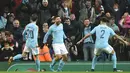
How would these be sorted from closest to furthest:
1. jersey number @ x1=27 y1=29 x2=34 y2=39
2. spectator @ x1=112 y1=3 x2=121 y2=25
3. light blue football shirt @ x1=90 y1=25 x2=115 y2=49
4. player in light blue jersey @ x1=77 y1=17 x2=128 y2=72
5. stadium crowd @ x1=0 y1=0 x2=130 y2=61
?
player in light blue jersey @ x1=77 y1=17 x2=128 y2=72
light blue football shirt @ x1=90 y1=25 x2=115 y2=49
jersey number @ x1=27 y1=29 x2=34 y2=39
stadium crowd @ x1=0 y1=0 x2=130 y2=61
spectator @ x1=112 y1=3 x2=121 y2=25

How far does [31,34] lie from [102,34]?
2791 millimetres

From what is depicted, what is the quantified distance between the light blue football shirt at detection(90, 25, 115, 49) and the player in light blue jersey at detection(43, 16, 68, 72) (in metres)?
1.36

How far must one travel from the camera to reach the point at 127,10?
73.6ft

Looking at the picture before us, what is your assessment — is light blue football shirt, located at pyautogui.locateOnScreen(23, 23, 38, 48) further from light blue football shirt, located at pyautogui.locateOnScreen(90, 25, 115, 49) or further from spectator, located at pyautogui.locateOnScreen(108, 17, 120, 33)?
spectator, located at pyautogui.locateOnScreen(108, 17, 120, 33)

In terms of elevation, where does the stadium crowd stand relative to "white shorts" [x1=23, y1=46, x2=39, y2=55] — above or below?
above

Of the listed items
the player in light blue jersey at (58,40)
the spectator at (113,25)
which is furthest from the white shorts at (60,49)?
the spectator at (113,25)

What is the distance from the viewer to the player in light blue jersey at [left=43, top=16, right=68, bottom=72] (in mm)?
20188

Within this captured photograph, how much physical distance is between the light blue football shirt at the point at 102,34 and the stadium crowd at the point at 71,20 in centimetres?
119

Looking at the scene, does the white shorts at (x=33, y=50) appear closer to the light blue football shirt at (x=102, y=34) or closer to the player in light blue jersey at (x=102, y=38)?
the player in light blue jersey at (x=102, y=38)

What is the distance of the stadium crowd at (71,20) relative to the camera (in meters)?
21.1

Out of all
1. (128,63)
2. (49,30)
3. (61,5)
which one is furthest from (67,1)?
(128,63)

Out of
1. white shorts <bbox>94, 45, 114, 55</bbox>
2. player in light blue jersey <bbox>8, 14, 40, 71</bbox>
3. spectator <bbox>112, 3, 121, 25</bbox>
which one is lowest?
white shorts <bbox>94, 45, 114, 55</bbox>

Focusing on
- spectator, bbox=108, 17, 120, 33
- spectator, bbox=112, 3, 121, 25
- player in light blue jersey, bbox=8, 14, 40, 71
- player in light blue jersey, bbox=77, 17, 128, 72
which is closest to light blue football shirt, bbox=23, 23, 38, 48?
player in light blue jersey, bbox=8, 14, 40, 71

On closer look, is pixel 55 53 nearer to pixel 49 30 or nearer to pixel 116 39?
pixel 49 30
